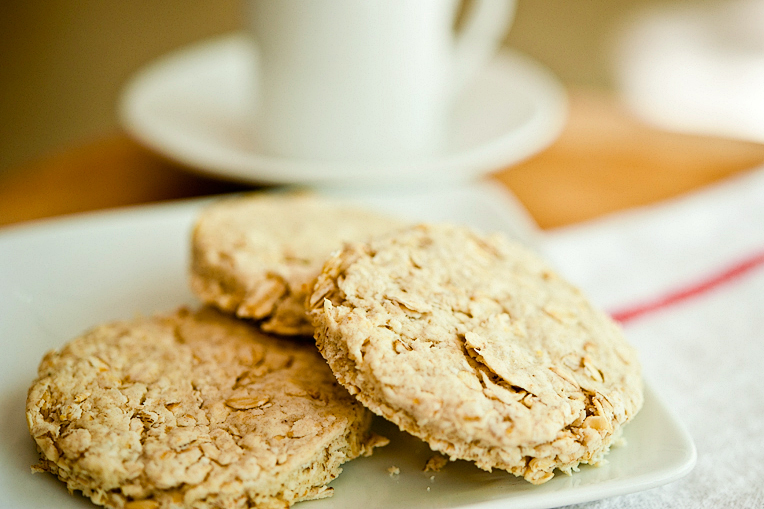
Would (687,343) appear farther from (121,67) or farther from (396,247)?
(121,67)

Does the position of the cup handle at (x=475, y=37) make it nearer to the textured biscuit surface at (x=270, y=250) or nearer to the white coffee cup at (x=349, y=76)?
the white coffee cup at (x=349, y=76)

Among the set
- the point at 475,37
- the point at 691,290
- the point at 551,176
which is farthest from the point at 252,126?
the point at 691,290

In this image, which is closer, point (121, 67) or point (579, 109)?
point (579, 109)

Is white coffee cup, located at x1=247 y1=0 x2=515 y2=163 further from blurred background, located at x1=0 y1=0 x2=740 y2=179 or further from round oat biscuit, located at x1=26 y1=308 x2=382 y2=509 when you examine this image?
blurred background, located at x1=0 y1=0 x2=740 y2=179

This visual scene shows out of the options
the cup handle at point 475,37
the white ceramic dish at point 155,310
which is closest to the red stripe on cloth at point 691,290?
the white ceramic dish at point 155,310

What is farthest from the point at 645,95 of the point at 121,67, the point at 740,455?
the point at 740,455

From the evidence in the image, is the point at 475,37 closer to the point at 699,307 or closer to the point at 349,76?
the point at 349,76
